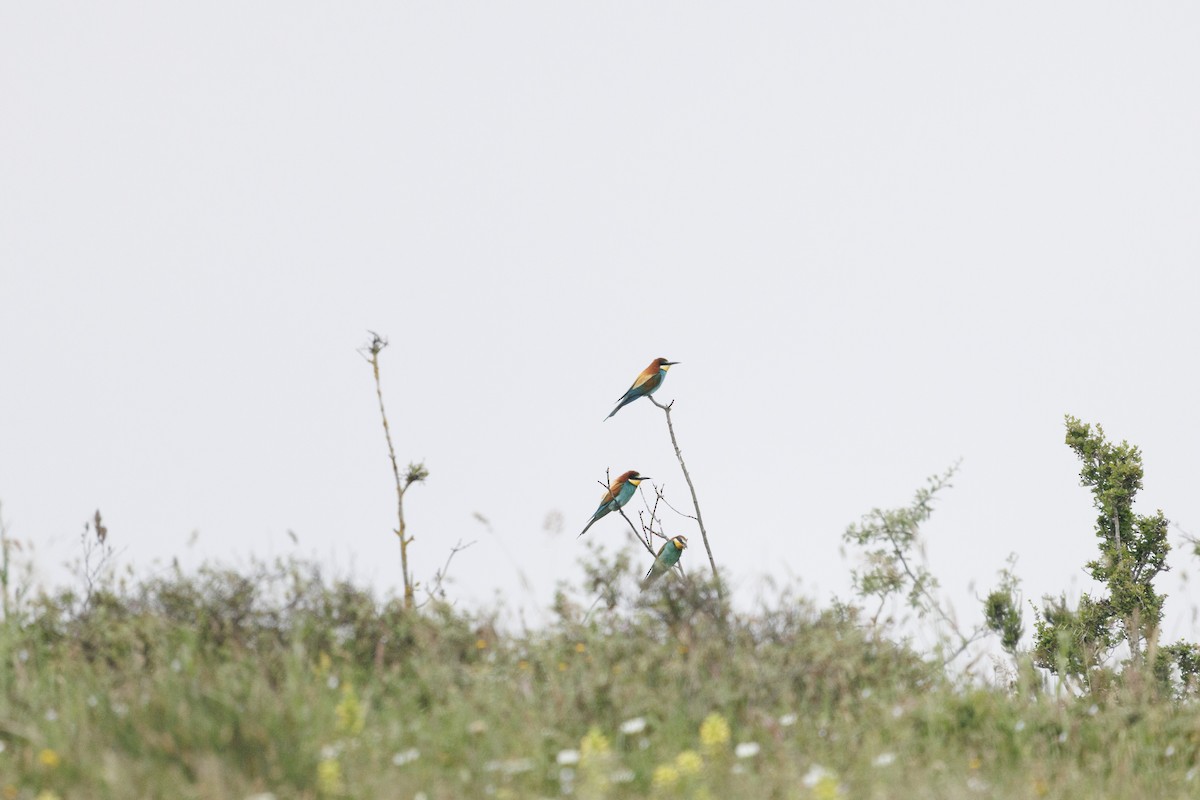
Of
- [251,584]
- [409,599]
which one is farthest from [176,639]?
[409,599]

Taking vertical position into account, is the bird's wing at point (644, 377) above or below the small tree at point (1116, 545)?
above

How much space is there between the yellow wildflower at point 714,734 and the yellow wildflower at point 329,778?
4.97 ft

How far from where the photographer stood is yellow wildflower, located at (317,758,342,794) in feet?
14.5

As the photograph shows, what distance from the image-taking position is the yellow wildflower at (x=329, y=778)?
443cm

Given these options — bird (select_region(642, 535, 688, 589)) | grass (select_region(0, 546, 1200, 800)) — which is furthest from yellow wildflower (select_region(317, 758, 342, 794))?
bird (select_region(642, 535, 688, 589))

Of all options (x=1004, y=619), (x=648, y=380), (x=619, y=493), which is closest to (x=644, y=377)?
(x=648, y=380)

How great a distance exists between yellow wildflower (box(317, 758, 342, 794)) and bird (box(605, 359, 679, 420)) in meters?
A: 5.85

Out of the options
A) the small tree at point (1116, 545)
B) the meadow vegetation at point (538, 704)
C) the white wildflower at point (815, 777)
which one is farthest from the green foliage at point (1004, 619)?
the small tree at point (1116, 545)

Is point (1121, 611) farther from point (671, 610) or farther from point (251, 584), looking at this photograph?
point (251, 584)

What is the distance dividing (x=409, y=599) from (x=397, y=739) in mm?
2227

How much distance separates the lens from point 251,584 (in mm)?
6410

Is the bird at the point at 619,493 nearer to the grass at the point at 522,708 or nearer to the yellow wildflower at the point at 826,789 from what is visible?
the grass at the point at 522,708

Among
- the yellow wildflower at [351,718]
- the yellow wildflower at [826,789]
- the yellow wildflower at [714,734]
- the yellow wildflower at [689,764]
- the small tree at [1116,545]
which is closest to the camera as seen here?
the yellow wildflower at [826,789]

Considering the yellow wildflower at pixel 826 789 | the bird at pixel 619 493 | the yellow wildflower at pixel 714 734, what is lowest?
the yellow wildflower at pixel 826 789
